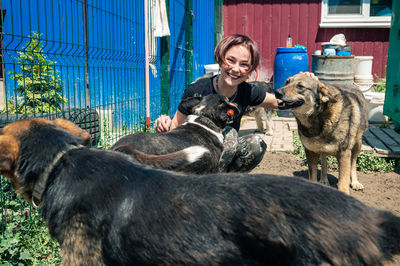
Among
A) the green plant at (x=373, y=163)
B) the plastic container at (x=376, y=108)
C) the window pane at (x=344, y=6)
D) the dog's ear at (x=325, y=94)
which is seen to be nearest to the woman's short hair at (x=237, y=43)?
the dog's ear at (x=325, y=94)

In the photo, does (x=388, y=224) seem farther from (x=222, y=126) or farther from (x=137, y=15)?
(x=137, y=15)

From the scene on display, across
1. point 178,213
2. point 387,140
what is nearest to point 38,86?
point 178,213

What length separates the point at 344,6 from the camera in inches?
463

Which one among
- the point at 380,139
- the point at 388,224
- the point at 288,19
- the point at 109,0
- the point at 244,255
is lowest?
the point at 380,139

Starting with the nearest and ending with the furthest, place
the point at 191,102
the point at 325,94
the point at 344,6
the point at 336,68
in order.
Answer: the point at 191,102 < the point at 325,94 < the point at 336,68 < the point at 344,6

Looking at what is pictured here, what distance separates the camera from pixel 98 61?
4.25 m

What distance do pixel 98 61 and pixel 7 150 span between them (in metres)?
2.77

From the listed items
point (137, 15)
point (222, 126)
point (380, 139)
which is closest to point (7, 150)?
point (222, 126)

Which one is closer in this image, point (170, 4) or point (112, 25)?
point (112, 25)

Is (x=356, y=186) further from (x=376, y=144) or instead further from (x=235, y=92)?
(x=235, y=92)

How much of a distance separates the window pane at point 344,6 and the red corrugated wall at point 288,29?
0.44 metres

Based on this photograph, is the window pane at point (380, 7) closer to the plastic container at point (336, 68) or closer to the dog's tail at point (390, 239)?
the plastic container at point (336, 68)

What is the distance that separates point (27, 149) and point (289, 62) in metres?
9.26

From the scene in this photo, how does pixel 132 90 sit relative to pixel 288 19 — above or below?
below
